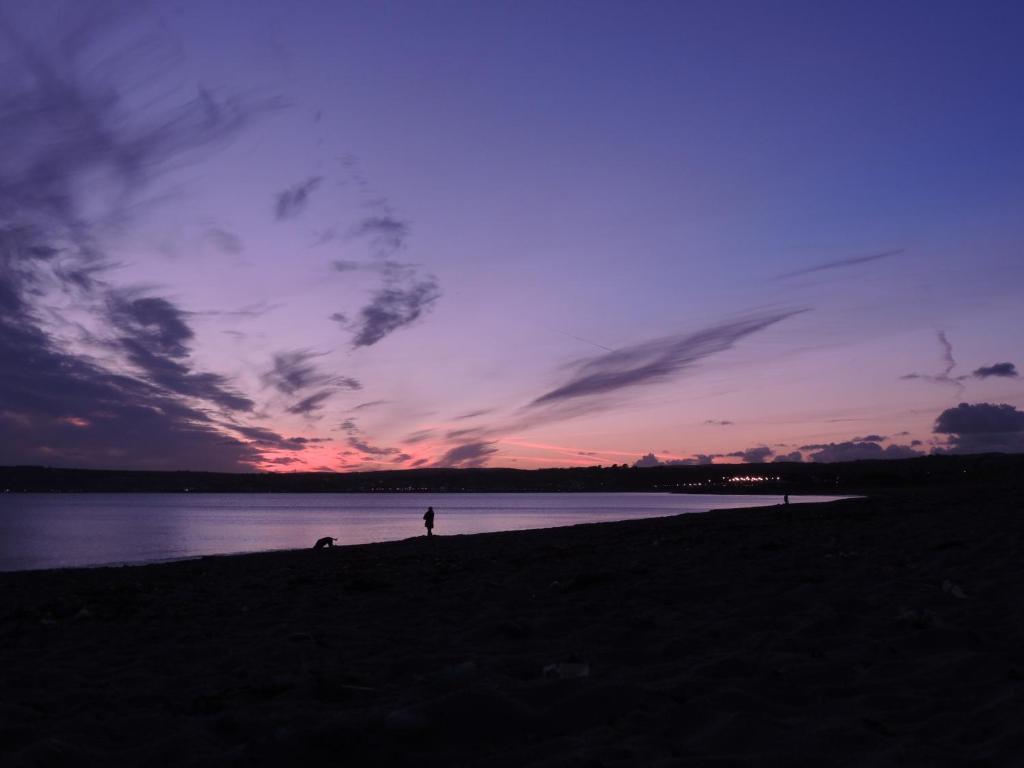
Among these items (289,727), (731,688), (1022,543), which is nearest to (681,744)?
(731,688)

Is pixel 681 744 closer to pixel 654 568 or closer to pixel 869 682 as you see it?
pixel 869 682

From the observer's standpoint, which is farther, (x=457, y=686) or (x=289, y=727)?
(x=457, y=686)

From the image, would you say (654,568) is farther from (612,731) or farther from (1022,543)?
(612,731)

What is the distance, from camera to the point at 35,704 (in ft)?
19.7

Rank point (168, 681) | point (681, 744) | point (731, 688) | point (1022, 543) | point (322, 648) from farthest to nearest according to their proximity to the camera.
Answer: point (1022, 543) < point (322, 648) < point (168, 681) < point (731, 688) < point (681, 744)

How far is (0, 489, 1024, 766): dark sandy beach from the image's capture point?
435 cm

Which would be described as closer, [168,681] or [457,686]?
Answer: [457,686]

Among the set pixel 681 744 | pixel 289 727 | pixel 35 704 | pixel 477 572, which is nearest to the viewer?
pixel 681 744

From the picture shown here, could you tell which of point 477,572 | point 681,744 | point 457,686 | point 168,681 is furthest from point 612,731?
point 477,572

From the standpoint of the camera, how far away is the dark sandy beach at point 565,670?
4352 mm

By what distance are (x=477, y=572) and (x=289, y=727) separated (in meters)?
10.2

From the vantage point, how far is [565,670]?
19.0 feet

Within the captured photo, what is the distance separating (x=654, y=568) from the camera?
12.7 m

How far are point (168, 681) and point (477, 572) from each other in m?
8.40
